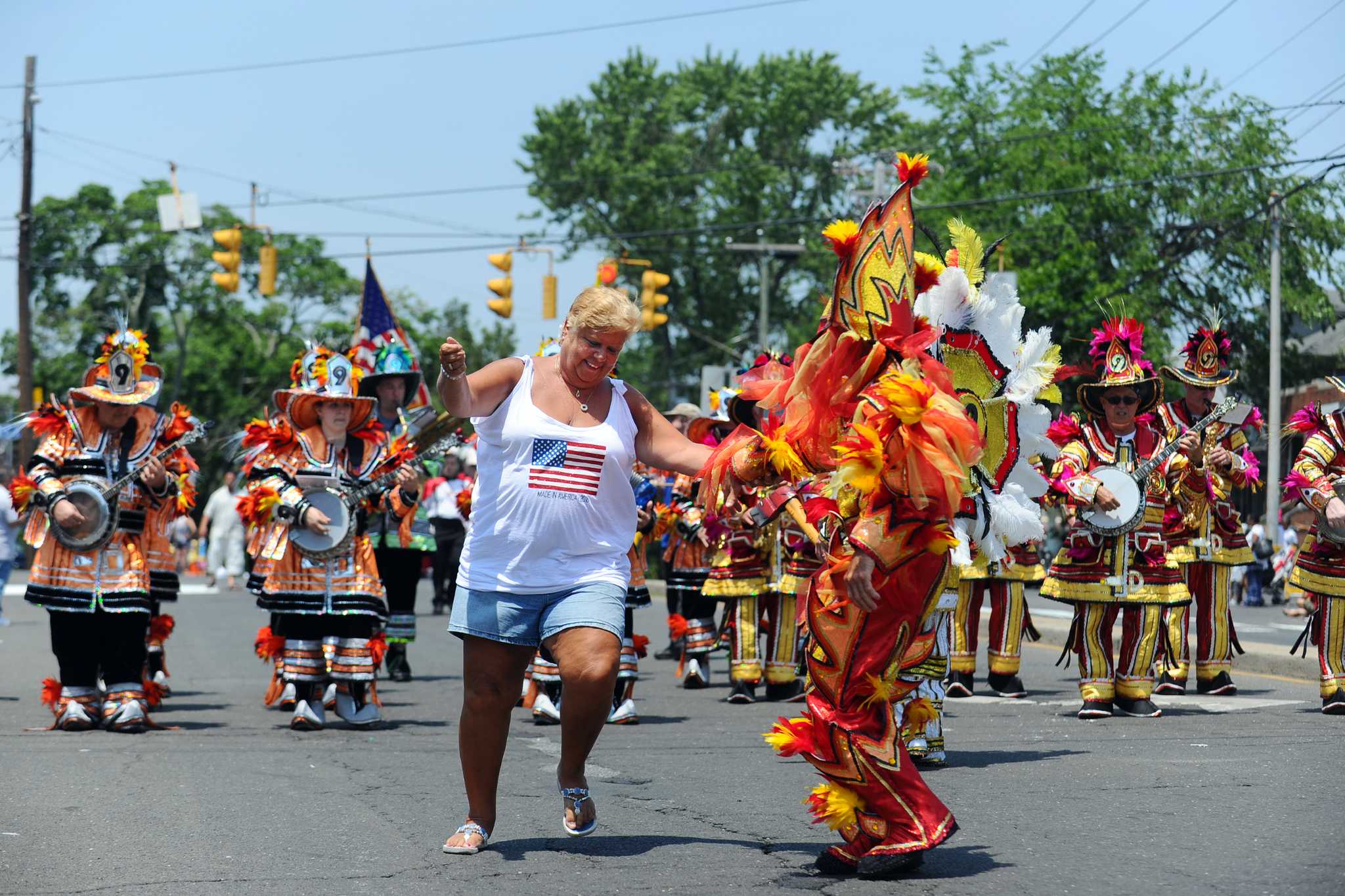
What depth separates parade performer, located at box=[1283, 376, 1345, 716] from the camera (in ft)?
33.2

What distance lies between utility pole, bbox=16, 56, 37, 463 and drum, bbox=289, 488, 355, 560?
26.4m

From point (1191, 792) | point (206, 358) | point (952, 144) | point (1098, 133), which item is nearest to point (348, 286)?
point (206, 358)

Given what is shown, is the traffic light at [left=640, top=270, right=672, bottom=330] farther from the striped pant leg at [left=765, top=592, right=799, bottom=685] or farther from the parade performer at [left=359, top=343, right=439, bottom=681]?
the striped pant leg at [left=765, top=592, right=799, bottom=685]

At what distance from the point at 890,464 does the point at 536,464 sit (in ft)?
4.42

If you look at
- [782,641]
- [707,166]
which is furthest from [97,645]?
[707,166]

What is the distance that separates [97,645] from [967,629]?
5.74 metres

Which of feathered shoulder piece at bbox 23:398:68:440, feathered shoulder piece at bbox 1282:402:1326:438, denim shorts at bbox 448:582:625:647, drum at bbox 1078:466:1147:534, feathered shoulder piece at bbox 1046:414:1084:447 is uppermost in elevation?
feathered shoulder piece at bbox 1282:402:1326:438

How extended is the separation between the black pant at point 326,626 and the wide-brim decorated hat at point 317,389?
1.09m

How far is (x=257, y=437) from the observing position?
1003 centimetres

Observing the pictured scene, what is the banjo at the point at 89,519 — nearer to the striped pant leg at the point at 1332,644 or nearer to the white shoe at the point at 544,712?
the white shoe at the point at 544,712

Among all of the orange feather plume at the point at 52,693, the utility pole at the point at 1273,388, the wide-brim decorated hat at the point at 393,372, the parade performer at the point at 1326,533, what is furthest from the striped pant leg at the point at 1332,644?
the utility pole at the point at 1273,388

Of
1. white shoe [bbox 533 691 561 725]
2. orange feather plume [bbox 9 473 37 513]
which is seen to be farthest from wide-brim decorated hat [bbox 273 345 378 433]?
white shoe [bbox 533 691 561 725]

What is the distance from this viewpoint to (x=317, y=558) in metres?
9.77

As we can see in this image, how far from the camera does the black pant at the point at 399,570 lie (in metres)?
12.6
